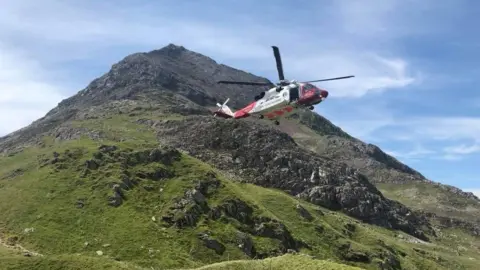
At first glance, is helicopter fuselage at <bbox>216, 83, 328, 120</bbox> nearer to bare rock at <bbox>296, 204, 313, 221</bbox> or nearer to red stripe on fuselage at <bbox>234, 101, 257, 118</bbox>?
red stripe on fuselage at <bbox>234, 101, 257, 118</bbox>

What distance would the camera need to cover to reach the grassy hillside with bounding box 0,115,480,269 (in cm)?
11444

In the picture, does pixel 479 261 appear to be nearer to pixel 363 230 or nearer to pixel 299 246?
pixel 363 230

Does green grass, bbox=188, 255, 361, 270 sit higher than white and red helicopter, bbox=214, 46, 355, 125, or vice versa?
white and red helicopter, bbox=214, 46, 355, 125

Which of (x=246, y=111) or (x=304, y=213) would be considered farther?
(x=304, y=213)

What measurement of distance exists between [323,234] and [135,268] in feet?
323

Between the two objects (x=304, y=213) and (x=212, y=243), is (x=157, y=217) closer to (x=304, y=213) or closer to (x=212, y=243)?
(x=212, y=243)

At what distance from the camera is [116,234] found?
117 meters

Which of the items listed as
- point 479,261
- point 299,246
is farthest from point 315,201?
point 479,261

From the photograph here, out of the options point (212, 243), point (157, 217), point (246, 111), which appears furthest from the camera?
point (157, 217)

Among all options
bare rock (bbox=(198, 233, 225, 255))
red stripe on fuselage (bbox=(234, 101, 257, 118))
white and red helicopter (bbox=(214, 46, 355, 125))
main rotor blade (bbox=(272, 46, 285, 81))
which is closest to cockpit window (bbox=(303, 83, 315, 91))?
white and red helicopter (bbox=(214, 46, 355, 125))

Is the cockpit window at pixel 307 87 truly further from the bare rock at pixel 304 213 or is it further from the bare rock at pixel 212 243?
the bare rock at pixel 304 213

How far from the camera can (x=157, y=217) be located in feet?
425

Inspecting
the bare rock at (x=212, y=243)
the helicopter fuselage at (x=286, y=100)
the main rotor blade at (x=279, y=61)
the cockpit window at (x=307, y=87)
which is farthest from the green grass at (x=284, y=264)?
the bare rock at (x=212, y=243)

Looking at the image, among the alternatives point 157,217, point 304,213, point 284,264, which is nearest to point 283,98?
point 284,264
